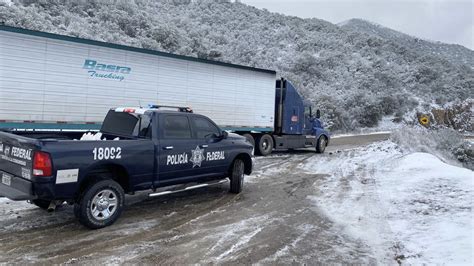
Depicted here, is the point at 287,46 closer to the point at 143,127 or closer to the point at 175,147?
the point at 175,147

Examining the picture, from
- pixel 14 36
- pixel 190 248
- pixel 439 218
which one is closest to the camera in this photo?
pixel 190 248

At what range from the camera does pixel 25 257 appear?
491 cm

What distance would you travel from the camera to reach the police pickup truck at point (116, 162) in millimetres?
5508

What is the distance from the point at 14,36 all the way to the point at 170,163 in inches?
240

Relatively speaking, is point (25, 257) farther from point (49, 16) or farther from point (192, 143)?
point (49, 16)

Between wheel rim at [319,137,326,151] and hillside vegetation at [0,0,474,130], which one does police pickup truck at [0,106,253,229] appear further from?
hillside vegetation at [0,0,474,130]

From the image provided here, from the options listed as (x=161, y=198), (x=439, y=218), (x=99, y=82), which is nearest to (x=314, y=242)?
(x=439, y=218)

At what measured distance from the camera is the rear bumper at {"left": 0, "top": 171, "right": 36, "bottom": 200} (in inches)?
215

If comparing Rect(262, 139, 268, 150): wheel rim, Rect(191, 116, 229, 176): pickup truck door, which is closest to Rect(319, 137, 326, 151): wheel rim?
Rect(262, 139, 268, 150): wheel rim

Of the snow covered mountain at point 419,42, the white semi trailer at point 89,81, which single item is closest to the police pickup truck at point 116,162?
the white semi trailer at point 89,81

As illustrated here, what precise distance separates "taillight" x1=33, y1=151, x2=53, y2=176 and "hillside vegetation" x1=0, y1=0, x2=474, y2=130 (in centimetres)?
2125

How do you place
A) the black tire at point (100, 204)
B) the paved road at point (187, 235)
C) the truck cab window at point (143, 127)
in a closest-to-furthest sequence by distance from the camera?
the paved road at point (187, 235) < the black tire at point (100, 204) < the truck cab window at point (143, 127)

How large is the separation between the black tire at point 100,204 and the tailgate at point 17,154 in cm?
86

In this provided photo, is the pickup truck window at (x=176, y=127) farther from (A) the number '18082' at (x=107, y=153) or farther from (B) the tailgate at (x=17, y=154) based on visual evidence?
(B) the tailgate at (x=17, y=154)
